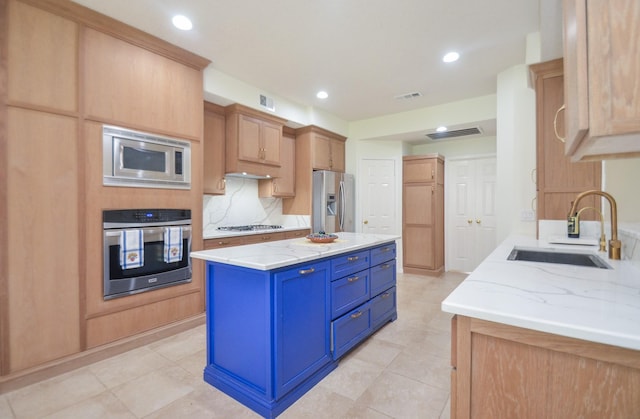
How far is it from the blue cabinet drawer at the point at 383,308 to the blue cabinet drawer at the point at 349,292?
21 centimetres

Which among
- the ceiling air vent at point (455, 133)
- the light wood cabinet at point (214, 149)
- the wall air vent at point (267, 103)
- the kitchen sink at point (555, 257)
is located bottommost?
the kitchen sink at point (555, 257)

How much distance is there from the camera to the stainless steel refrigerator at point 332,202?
448 centimetres

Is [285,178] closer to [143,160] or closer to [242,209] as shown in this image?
[242,209]

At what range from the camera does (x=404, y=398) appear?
1.79 metres

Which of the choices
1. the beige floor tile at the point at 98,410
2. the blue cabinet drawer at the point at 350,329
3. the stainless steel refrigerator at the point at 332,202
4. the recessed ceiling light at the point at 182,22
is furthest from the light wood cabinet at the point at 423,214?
the beige floor tile at the point at 98,410

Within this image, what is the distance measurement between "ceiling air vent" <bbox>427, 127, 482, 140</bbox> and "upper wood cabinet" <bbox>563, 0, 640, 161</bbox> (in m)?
4.24

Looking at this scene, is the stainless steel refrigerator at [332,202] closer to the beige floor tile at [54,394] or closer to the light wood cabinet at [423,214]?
the light wood cabinet at [423,214]

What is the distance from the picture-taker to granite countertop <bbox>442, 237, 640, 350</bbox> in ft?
2.23

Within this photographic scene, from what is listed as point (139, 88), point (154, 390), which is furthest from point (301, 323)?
point (139, 88)

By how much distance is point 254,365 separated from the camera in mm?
1696

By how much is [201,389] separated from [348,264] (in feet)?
4.23

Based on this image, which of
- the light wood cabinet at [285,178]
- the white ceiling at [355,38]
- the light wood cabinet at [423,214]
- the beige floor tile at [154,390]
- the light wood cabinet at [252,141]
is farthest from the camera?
the light wood cabinet at [423,214]

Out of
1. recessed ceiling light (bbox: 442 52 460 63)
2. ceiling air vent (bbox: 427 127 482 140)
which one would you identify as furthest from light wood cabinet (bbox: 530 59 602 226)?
ceiling air vent (bbox: 427 127 482 140)

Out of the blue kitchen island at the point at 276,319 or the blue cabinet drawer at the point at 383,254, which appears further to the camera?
the blue cabinet drawer at the point at 383,254
